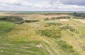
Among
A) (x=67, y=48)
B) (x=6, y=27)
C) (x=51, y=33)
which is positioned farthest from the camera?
(x=6, y=27)

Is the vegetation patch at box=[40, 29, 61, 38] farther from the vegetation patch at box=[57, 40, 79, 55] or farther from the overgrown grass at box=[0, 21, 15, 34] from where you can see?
the overgrown grass at box=[0, 21, 15, 34]

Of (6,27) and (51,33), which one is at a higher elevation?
(51,33)

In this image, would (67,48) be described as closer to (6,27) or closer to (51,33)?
(51,33)

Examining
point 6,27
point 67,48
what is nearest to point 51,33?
point 67,48

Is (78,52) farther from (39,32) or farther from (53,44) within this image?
(39,32)

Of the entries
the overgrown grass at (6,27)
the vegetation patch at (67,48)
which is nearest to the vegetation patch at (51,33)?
the vegetation patch at (67,48)

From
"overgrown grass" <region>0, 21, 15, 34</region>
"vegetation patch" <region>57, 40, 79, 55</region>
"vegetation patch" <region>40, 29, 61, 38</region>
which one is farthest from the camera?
"overgrown grass" <region>0, 21, 15, 34</region>

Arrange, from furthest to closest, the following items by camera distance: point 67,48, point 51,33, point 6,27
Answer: point 6,27 < point 51,33 < point 67,48

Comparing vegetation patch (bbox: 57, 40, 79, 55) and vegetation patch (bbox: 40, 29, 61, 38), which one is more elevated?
vegetation patch (bbox: 40, 29, 61, 38)

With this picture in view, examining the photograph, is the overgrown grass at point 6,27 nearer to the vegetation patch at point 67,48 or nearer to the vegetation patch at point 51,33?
the vegetation patch at point 51,33

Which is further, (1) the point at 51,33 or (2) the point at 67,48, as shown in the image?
(1) the point at 51,33

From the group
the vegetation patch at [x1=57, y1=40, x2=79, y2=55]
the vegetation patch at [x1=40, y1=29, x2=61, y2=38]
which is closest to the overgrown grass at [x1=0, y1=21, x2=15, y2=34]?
the vegetation patch at [x1=40, y1=29, x2=61, y2=38]
